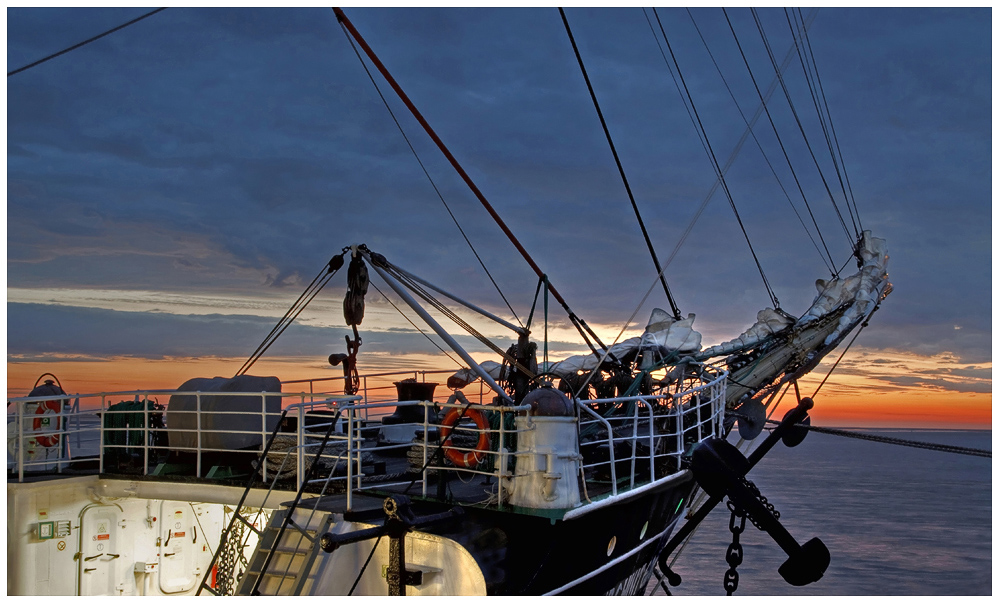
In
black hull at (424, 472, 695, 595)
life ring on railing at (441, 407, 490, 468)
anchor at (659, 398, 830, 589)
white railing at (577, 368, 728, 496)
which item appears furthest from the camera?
anchor at (659, 398, 830, 589)

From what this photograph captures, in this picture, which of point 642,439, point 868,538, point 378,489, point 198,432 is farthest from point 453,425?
point 868,538

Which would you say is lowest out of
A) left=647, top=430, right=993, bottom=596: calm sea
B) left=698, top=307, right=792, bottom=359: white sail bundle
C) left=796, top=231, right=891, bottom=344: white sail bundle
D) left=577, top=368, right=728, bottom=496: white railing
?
left=647, top=430, right=993, bottom=596: calm sea

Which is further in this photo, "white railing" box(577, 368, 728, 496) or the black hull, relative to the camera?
"white railing" box(577, 368, 728, 496)

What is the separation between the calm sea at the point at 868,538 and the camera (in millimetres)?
30094

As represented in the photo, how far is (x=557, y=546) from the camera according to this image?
28.1 ft

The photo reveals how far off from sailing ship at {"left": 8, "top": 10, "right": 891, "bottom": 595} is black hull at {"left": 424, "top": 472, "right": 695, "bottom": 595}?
25 mm

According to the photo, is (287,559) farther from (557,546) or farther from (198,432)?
(198,432)

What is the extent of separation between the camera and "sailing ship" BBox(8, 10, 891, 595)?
810 cm

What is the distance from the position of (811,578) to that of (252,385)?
9024 mm

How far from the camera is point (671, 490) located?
12219mm

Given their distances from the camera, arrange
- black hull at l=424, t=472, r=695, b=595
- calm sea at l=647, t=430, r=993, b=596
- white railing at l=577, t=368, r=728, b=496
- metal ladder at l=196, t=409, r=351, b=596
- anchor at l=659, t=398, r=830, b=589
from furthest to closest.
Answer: calm sea at l=647, t=430, r=993, b=596, anchor at l=659, t=398, r=830, b=589, white railing at l=577, t=368, r=728, b=496, black hull at l=424, t=472, r=695, b=595, metal ladder at l=196, t=409, r=351, b=596

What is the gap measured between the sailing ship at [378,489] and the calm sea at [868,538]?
16890 mm

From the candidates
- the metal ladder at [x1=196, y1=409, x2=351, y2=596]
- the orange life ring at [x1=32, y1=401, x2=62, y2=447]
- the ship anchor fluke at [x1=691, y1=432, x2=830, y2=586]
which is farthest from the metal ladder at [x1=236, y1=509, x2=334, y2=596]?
the orange life ring at [x1=32, y1=401, x2=62, y2=447]

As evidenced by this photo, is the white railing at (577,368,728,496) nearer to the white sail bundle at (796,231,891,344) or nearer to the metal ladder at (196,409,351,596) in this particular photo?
the metal ladder at (196,409,351,596)
